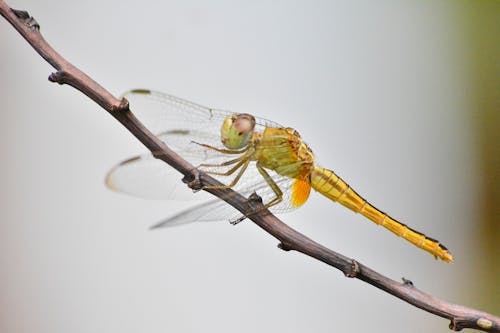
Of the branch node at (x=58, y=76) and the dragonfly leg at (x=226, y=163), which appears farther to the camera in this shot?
the dragonfly leg at (x=226, y=163)

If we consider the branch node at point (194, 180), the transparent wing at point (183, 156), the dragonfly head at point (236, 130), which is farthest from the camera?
the dragonfly head at point (236, 130)

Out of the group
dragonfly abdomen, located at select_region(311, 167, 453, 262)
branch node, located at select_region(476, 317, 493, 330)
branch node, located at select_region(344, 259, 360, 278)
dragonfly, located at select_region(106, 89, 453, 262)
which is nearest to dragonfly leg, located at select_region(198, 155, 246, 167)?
dragonfly, located at select_region(106, 89, 453, 262)

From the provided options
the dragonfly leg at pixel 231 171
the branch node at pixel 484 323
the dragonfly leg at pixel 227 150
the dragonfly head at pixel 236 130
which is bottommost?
the branch node at pixel 484 323

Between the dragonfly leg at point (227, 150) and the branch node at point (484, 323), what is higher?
the dragonfly leg at point (227, 150)

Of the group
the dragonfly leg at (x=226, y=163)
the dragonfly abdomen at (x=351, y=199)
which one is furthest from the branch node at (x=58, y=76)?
A: the dragonfly abdomen at (x=351, y=199)

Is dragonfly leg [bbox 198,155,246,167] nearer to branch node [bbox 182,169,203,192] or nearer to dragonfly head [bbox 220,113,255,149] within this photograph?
dragonfly head [bbox 220,113,255,149]

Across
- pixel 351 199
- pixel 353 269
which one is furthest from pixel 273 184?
pixel 353 269

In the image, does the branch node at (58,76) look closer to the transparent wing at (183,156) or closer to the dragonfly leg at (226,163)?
the transparent wing at (183,156)

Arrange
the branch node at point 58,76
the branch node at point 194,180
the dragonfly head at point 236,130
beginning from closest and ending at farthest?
1. the branch node at point 58,76
2. the branch node at point 194,180
3. the dragonfly head at point 236,130

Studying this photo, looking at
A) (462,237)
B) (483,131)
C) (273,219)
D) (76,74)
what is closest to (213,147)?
(273,219)
